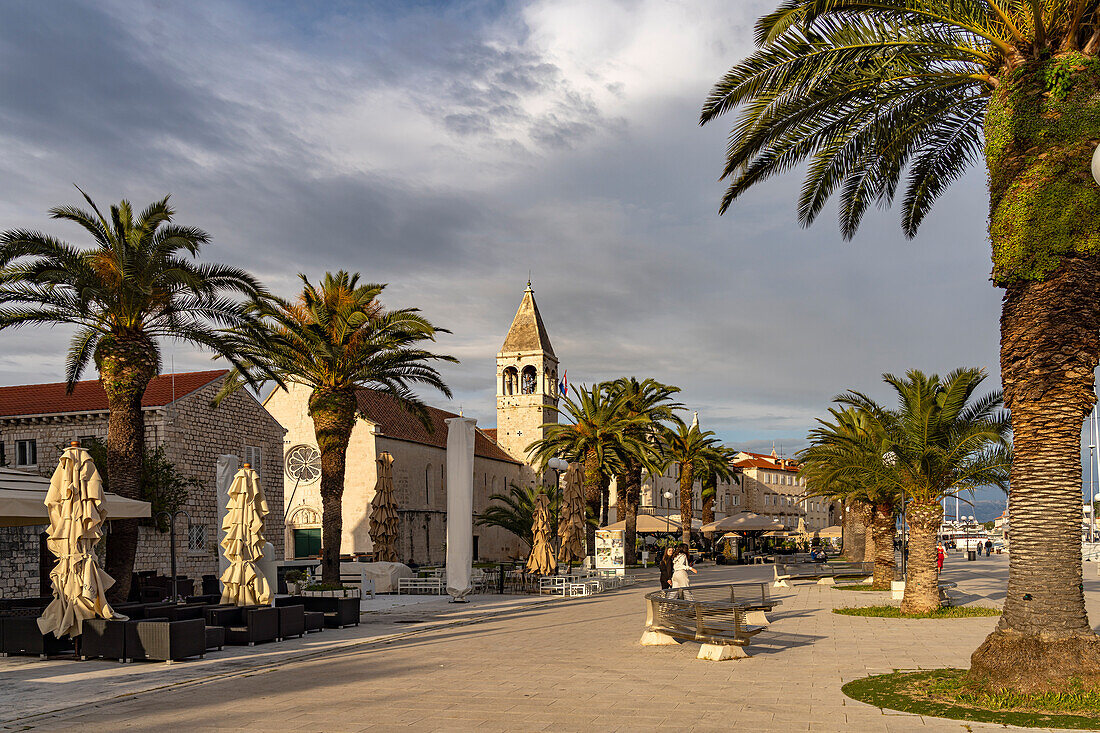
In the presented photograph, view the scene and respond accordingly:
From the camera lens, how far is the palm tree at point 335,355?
24.8 m

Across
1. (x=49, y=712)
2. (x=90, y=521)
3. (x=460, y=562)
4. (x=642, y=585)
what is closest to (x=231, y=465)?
(x=460, y=562)

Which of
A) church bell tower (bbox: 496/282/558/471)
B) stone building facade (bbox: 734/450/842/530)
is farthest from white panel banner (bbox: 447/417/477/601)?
stone building facade (bbox: 734/450/842/530)

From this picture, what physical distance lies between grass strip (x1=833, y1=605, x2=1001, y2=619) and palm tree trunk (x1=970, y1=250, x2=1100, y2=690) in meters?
10.3

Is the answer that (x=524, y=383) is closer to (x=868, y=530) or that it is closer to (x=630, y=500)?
(x=630, y=500)

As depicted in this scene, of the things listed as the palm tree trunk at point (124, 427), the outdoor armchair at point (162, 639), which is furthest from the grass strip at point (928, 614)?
the palm tree trunk at point (124, 427)

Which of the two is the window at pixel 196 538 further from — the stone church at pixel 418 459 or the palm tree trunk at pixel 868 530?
the palm tree trunk at pixel 868 530

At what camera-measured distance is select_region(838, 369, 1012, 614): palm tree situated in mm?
19438

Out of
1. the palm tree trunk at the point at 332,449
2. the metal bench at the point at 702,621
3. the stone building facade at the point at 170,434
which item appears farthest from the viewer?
the stone building facade at the point at 170,434

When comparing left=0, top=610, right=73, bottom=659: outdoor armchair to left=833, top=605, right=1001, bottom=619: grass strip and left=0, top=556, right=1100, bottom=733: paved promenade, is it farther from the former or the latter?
left=833, top=605, right=1001, bottom=619: grass strip

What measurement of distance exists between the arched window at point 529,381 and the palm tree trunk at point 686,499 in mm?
17625

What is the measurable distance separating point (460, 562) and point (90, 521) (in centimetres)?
1171

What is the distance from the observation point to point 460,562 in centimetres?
2467

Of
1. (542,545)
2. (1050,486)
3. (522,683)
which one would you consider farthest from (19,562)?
(1050,486)

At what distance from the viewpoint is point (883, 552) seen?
2834 cm
